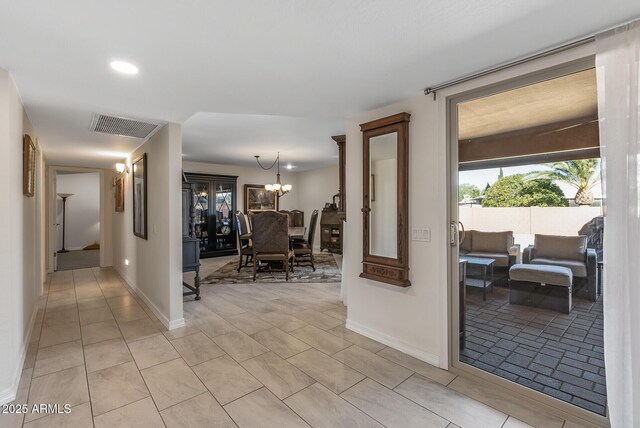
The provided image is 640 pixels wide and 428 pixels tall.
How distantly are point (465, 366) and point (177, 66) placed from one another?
2.84 m

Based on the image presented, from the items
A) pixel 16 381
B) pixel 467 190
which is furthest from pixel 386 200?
pixel 16 381

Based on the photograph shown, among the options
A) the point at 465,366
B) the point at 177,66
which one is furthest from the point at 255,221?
the point at 465,366

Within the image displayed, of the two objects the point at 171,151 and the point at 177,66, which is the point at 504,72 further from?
the point at 171,151

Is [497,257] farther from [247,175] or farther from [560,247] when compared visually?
[247,175]

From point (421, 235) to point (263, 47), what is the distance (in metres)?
1.76

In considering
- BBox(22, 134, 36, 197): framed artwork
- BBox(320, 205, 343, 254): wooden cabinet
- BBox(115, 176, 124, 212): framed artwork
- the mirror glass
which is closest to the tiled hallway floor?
the mirror glass

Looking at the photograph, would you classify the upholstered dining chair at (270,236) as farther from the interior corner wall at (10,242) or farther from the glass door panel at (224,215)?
the interior corner wall at (10,242)

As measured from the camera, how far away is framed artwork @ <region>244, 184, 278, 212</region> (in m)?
8.12

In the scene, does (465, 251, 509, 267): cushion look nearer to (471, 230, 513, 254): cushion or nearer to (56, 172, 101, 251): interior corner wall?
(471, 230, 513, 254): cushion

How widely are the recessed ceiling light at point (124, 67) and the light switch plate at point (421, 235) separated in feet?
7.55

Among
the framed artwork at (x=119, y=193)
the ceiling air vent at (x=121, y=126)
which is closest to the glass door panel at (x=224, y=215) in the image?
the framed artwork at (x=119, y=193)

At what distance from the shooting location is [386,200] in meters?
2.70

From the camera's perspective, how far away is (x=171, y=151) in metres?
3.12

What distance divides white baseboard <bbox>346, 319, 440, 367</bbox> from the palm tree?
149cm
